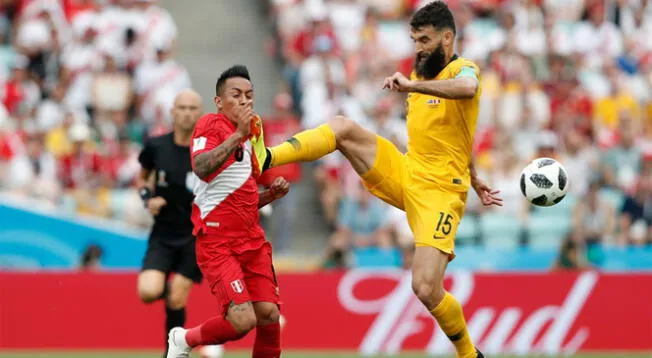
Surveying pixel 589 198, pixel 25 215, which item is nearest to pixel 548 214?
pixel 589 198

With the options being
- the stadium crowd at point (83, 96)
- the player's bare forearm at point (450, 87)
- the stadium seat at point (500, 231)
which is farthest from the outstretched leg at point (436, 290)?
the stadium crowd at point (83, 96)

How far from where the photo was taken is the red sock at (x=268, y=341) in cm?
1001

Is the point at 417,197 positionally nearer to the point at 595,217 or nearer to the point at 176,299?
the point at 176,299

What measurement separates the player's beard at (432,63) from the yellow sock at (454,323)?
69.7 inches

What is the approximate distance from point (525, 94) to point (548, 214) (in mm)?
2357

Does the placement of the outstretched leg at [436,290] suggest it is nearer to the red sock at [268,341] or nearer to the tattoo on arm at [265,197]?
the red sock at [268,341]

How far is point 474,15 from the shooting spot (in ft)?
70.6

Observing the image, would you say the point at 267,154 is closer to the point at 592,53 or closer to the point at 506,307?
the point at 506,307

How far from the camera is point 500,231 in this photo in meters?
17.6

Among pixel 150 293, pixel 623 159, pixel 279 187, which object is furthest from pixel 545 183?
pixel 623 159

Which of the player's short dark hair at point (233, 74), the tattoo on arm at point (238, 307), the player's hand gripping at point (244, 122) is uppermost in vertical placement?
the player's short dark hair at point (233, 74)

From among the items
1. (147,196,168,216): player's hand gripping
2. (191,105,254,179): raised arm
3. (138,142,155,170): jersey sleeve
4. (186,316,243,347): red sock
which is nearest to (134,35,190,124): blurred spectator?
(138,142,155,170): jersey sleeve

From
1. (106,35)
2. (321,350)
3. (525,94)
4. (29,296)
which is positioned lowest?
(321,350)

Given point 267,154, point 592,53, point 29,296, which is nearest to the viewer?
point 267,154
